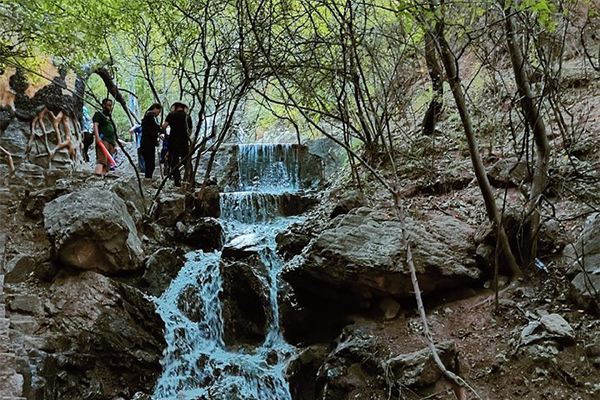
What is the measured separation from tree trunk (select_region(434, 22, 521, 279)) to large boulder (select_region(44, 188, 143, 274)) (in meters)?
4.38

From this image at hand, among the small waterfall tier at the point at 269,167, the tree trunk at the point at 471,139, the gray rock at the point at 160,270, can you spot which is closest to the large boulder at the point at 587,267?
the tree trunk at the point at 471,139

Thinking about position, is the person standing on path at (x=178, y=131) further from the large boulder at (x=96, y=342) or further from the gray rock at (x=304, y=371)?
A: the gray rock at (x=304, y=371)

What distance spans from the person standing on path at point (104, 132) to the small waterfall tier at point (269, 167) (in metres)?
4.65

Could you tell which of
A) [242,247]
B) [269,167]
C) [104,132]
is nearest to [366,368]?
[242,247]

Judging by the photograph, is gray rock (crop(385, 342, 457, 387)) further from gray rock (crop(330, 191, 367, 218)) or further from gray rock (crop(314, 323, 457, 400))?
gray rock (crop(330, 191, 367, 218))

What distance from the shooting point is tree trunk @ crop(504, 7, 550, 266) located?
4324 mm

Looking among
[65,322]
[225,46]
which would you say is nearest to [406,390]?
[65,322]

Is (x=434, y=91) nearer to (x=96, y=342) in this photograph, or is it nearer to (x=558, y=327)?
(x=558, y=327)

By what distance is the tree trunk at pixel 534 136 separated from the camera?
4.32 m

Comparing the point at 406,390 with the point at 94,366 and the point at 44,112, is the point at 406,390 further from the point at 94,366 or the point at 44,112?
the point at 44,112

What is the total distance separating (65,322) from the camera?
15.1ft

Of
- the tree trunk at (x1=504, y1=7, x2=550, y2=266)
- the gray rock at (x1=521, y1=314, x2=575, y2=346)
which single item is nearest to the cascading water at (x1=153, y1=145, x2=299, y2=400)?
the gray rock at (x1=521, y1=314, x2=575, y2=346)

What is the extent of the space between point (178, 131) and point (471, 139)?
18.1 feet

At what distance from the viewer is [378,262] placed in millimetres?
4895
